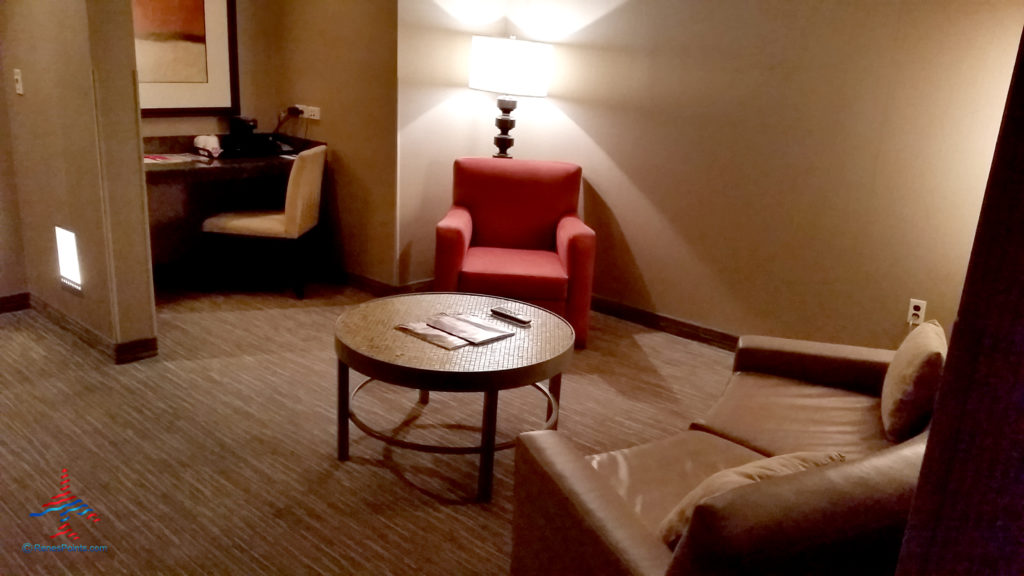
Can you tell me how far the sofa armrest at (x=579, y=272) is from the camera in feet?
12.0

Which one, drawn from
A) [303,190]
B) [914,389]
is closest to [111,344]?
[303,190]

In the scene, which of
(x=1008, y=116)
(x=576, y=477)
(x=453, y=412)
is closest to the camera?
(x=1008, y=116)

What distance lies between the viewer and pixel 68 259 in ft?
11.6

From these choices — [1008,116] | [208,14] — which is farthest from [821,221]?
[208,14]

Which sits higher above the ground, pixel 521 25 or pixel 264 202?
pixel 521 25

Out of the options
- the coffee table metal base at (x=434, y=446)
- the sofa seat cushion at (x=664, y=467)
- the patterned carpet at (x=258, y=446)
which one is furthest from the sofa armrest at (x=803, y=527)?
the coffee table metal base at (x=434, y=446)

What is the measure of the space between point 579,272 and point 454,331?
1233 mm

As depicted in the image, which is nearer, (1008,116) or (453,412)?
(1008,116)

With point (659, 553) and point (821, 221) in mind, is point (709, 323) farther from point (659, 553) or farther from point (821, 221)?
point (659, 553)

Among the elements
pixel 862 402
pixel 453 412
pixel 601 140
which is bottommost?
pixel 453 412

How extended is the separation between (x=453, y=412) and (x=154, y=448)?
1.10 meters

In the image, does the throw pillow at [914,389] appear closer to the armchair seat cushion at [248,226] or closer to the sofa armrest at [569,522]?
the sofa armrest at [569,522]

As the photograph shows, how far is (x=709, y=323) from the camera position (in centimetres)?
402

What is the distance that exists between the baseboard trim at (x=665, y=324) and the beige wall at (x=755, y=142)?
50 mm
